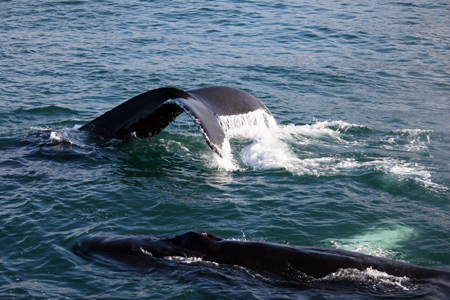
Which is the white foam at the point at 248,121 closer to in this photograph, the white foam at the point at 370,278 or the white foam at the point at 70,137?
the white foam at the point at 70,137

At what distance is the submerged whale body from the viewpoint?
15.7 feet

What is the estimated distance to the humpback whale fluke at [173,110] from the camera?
23.0 ft

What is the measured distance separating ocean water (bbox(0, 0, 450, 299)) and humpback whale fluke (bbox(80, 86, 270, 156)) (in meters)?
0.26

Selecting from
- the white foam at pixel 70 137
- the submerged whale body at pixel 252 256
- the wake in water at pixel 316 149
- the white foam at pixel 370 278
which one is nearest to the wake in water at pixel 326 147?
the wake in water at pixel 316 149

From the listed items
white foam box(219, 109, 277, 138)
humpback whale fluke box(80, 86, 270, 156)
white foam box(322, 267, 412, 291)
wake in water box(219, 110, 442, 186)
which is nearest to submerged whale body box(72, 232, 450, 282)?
white foam box(322, 267, 412, 291)

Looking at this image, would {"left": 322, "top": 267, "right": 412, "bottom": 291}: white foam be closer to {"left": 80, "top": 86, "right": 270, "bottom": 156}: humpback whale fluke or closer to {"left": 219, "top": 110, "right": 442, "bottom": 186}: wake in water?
{"left": 80, "top": 86, "right": 270, "bottom": 156}: humpback whale fluke

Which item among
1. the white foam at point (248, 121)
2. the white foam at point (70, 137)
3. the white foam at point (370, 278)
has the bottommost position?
the white foam at point (370, 278)

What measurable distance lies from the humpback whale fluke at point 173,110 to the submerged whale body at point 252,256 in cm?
186

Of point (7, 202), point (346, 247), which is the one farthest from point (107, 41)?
point (346, 247)

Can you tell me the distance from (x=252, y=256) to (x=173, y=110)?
383 centimetres

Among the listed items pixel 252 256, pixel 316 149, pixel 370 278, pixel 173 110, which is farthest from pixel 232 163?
pixel 370 278

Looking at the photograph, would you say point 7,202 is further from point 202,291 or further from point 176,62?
point 176,62

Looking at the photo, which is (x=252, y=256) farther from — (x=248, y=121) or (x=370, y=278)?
(x=248, y=121)

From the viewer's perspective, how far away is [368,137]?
34.4 feet
